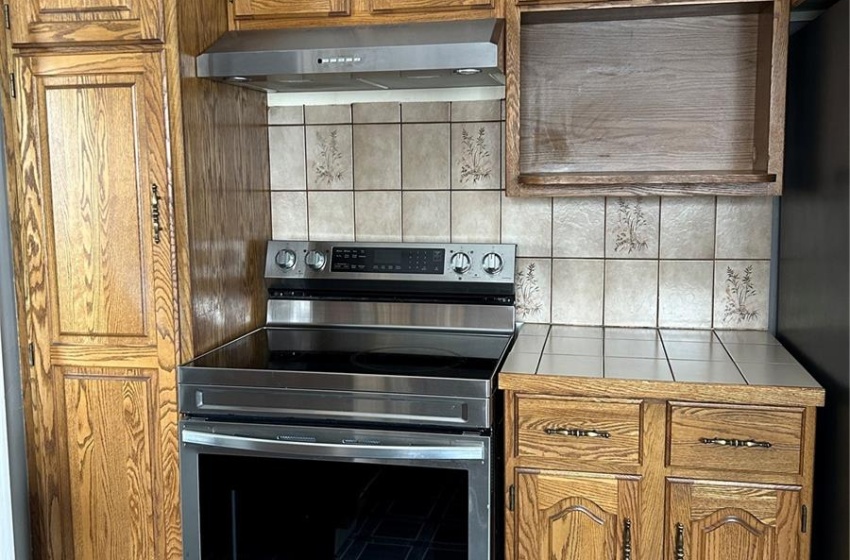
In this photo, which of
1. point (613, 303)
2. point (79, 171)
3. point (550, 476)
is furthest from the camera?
point (613, 303)

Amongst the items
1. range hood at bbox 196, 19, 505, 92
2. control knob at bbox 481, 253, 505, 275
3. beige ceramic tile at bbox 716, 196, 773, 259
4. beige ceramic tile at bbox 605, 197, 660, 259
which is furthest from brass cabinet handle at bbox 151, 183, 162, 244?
beige ceramic tile at bbox 716, 196, 773, 259

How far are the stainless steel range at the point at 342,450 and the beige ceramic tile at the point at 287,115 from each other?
2.19ft

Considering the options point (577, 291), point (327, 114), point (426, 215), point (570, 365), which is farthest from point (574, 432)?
point (327, 114)

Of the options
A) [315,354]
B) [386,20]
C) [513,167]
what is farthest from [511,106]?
[315,354]

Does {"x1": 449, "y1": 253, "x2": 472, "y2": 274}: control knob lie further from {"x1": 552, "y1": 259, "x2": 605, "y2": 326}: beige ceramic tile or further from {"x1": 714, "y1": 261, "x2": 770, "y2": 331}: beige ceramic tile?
{"x1": 714, "y1": 261, "x2": 770, "y2": 331}: beige ceramic tile

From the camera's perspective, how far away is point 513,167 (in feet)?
6.50

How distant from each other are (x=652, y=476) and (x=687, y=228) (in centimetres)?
77

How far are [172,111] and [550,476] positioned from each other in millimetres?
1186

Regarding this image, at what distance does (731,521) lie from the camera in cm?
171

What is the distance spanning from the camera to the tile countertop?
167cm

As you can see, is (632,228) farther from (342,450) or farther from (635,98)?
(342,450)

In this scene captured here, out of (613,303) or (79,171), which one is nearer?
(79,171)

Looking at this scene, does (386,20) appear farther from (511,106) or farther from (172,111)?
(172,111)

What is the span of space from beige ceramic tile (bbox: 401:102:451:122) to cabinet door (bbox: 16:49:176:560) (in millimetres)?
721
